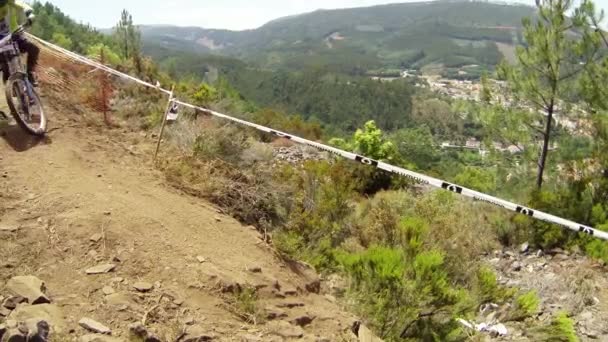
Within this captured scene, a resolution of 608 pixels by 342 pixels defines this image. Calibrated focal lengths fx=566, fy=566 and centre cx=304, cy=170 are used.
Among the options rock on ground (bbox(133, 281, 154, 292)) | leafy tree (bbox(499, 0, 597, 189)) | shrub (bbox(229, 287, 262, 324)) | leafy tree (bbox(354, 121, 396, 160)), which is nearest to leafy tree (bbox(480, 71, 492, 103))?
leafy tree (bbox(499, 0, 597, 189))

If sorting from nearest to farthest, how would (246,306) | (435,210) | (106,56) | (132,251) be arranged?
(246,306) → (132,251) → (435,210) → (106,56)

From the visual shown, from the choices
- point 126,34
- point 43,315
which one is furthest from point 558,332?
point 126,34

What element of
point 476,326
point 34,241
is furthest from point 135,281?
point 476,326

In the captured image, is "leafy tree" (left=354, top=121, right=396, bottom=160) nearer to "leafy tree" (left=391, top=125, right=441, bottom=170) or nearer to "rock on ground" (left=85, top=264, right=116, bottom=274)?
"leafy tree" (left=391, top=125, right=441, bottom=170)

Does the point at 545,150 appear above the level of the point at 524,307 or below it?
above

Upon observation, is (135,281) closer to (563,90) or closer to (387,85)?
(563,90)

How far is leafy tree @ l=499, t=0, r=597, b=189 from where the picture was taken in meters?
12.5

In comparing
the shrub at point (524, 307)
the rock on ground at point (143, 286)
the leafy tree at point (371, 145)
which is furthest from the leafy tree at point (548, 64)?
the rock on ground at point (143, 286)

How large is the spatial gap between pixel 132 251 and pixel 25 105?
2.40 meters

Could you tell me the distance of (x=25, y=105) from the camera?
212 inches

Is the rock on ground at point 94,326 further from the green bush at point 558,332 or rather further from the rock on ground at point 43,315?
the green bush at point 558,332

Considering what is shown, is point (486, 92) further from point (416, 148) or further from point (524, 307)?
point (416, 148)

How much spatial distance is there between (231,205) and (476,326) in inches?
104

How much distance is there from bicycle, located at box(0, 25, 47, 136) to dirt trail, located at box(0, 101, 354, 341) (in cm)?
17
